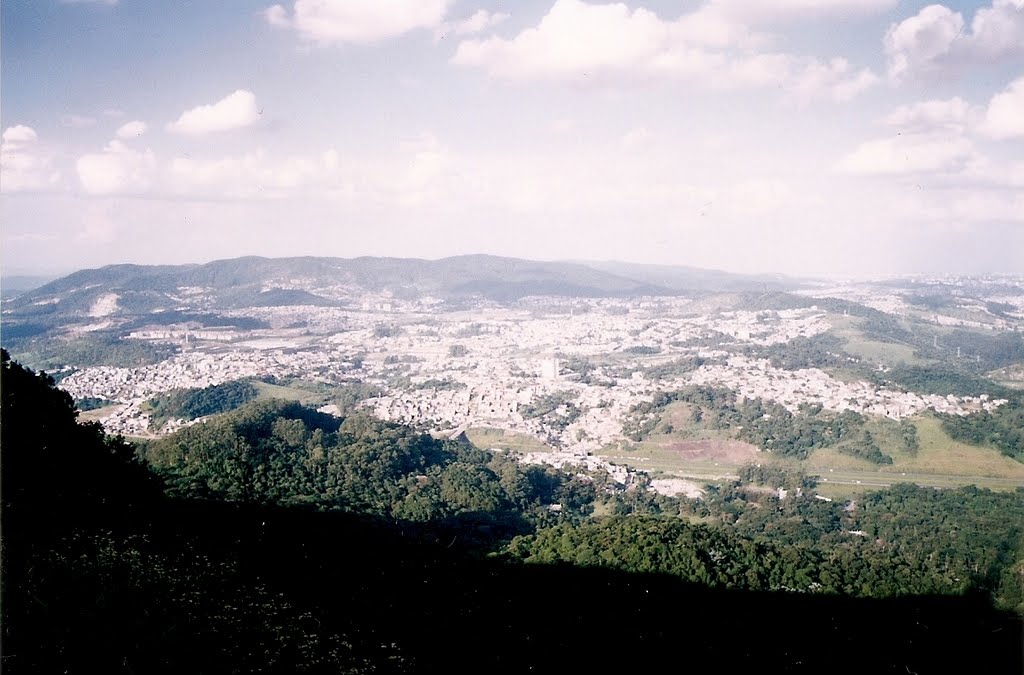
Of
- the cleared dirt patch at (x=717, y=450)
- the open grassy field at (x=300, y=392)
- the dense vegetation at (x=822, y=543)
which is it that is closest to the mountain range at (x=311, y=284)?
the open grassy field at (x=300, y=392)

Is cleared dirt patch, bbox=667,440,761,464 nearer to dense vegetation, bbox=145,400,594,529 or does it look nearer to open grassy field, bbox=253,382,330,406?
dense vegetation, bbox=145,400,594,529

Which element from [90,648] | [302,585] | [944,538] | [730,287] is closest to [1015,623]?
[944,538]

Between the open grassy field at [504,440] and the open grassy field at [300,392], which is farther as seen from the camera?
the open grassy field at [300,392]

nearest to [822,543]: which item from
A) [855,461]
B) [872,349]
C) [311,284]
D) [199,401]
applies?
[855,461]

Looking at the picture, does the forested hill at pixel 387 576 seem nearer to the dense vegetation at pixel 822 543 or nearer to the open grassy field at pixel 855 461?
the dense vegetation at pixel 822 543

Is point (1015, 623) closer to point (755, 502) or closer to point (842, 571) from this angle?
point (842, 571)

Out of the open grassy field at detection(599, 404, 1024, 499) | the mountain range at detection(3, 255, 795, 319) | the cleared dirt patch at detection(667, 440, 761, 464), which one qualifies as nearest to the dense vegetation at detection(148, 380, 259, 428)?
the open grassy field at detection(599, 404, 1024, 499)
